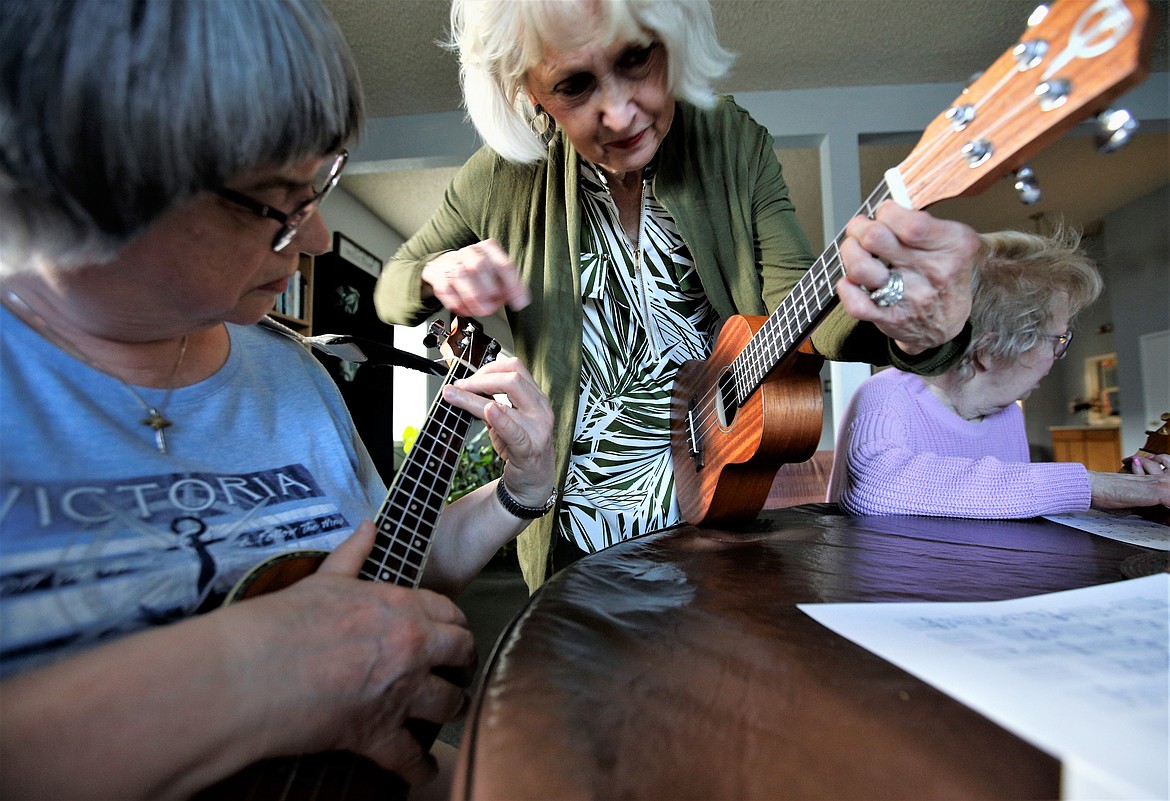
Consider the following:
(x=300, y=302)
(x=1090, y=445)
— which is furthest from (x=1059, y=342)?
(x=1090, y=445)

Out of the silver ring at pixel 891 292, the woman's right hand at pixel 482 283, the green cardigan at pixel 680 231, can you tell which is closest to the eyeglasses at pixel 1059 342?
the green cardigan at pixel 680 231

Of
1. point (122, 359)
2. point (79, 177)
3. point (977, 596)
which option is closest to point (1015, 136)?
point (977, 596)

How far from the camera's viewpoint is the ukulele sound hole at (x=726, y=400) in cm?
119

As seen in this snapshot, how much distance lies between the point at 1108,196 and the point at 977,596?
8.31m

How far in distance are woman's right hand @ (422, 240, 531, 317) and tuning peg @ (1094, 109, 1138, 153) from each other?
30.8 inches

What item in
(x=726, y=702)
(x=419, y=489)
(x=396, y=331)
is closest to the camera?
(x=726, y=702)

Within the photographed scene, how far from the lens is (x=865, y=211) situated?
873 millimetres

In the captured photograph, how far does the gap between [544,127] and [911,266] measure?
87 centimetres

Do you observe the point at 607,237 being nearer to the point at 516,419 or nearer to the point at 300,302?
the point at 516,419

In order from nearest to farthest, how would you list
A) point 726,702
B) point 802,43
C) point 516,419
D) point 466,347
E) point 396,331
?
point 726,702, point 516,419, point 466,347, point 802,43, point 396,331

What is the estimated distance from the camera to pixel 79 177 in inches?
20.0

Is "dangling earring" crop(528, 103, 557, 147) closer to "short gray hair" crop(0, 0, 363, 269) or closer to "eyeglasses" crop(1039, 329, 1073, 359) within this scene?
"short gray hair" crop(0, 0, 363, 269)

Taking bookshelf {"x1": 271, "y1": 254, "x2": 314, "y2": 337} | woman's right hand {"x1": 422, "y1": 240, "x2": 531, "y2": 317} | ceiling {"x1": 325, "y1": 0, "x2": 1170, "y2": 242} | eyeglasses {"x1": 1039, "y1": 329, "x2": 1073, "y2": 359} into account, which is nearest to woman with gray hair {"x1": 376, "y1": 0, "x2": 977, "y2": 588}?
woman's right hand {"x1": 422, "y1": 240, "x2": 531, "y2": 317}

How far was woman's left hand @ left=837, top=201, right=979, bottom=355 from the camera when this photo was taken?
777 mm
